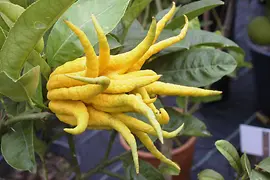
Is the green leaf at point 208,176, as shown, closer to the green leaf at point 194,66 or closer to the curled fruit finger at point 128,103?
the green leaf at point 194,66

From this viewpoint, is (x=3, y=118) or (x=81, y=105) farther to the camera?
(x=3, y=118)

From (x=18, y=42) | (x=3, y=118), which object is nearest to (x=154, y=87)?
(x=18, y=42)

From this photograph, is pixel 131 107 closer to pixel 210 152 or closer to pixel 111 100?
pixel 111 100

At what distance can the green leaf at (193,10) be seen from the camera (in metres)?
0.66

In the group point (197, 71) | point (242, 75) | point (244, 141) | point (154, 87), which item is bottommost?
point (242, 75)

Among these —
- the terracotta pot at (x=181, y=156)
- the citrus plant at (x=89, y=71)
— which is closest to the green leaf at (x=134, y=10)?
the citrus plant at (x=89, y=71)

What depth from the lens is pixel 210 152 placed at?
156cm

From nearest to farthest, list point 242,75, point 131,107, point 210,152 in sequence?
point 131,107, point 210,152, point 242,75

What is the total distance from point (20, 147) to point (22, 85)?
0.13 meters

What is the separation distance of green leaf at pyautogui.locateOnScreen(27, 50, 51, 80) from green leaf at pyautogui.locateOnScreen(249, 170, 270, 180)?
305 mm

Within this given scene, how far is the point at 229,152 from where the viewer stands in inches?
24.9

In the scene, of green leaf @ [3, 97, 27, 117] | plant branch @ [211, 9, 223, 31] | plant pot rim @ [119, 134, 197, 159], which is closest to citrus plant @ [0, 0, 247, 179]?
green leaf @ [3, 97, 27, 117]

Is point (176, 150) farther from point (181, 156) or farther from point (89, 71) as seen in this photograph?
point (89, 71)

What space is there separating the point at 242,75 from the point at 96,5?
1.66 meters
